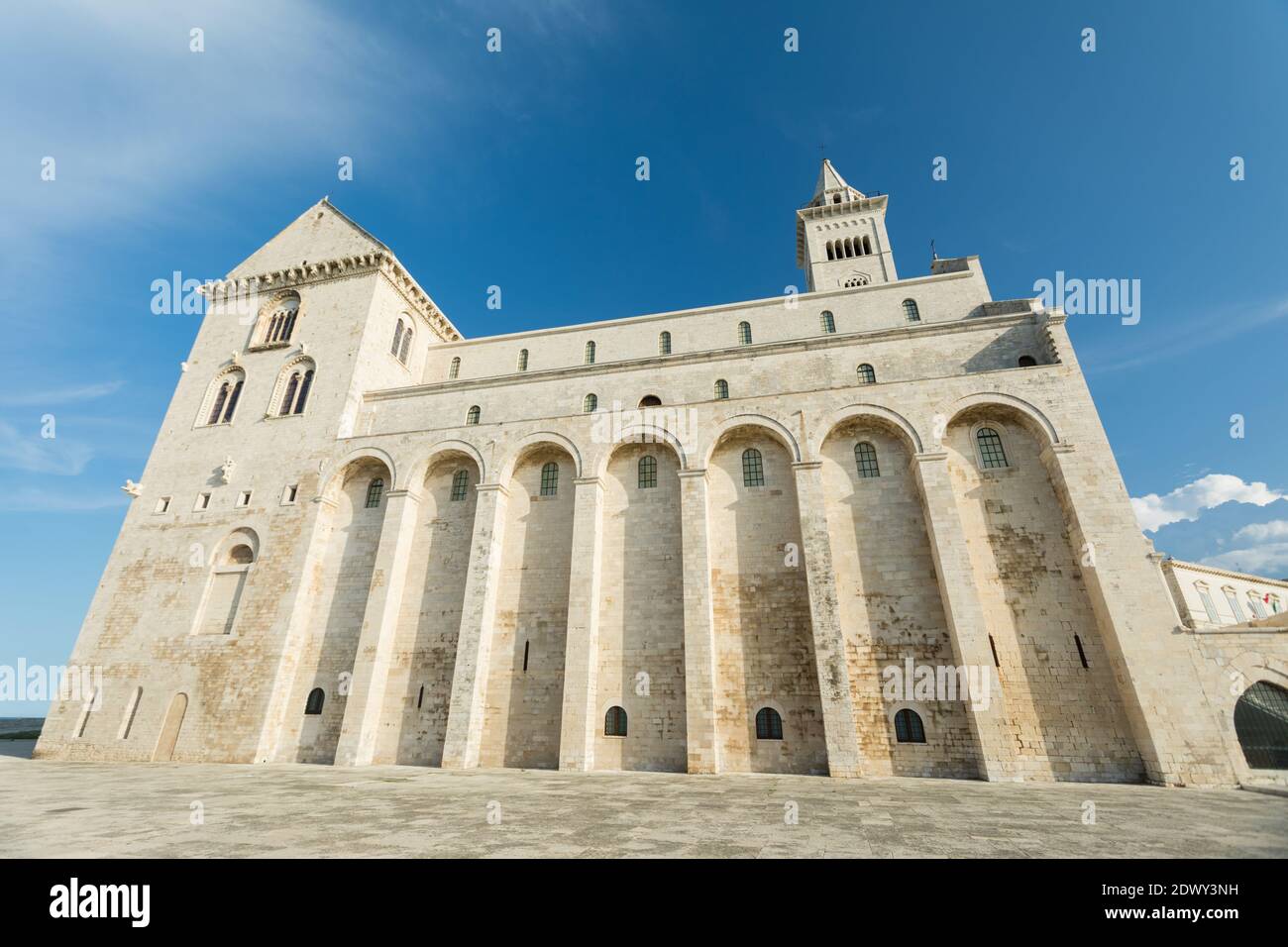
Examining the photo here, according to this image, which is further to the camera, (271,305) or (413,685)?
(271,305)

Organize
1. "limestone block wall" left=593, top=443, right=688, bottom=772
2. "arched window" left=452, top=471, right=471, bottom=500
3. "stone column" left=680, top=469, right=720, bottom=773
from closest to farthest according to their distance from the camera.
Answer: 1. "stone column" left=680, top=469, right=720, bottom=773
2. "limestone block wall" left=593, top=443, right=688, bottom=772
3. "arched window" left=452, top=471, right=471, bottom=500

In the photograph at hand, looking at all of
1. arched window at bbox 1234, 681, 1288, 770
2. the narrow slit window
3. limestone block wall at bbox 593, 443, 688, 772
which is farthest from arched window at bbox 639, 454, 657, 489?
arched window at bbox 1234, 681, 1288, 770

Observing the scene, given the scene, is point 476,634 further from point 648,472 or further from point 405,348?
point 405,348

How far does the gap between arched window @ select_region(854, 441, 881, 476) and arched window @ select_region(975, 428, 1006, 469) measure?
3.30 m

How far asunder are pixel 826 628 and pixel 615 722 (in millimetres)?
7119

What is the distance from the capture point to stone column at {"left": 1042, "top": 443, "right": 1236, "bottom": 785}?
12.1 metres

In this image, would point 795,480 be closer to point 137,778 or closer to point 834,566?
point 834,566

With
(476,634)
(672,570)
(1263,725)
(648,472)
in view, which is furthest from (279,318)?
(1263,725)

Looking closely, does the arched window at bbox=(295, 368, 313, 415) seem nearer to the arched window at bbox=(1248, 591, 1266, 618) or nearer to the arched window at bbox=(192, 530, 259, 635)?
the arched window at bbox=(192, 530, 259, 635)

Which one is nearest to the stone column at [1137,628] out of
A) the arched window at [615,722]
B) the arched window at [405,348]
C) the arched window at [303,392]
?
the arched window at [615,722]

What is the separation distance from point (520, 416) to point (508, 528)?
5.40 metres

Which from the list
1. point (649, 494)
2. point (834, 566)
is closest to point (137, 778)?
point (649, 494)

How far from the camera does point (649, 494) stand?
60.6ft

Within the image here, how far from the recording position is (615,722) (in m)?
15.8
